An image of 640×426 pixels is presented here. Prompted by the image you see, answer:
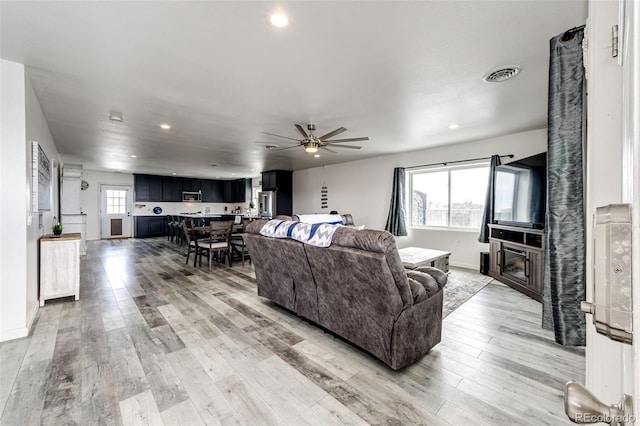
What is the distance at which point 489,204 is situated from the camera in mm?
4816

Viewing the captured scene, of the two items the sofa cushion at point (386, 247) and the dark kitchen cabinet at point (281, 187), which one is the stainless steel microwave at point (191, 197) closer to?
the dark kitchen cabinet at point (281, 187)

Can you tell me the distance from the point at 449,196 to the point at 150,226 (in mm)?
10150

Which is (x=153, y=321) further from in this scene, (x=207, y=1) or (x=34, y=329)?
(x=207, y=1)

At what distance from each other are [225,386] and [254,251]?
1.40 meters

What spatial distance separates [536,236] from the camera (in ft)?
12.2

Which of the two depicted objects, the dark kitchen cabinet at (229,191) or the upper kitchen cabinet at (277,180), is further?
the dark kitchen cabinet at (229,191)

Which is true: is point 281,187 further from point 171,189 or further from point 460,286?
point 460,286

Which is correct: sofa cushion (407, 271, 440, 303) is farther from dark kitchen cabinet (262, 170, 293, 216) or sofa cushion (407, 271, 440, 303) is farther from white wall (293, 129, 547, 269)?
dark kitchen cabinet (262, 170, 293, 216)

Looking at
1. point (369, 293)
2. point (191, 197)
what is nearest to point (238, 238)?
point (369, 293)

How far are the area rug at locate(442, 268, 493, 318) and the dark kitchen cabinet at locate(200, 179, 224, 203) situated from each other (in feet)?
33.1

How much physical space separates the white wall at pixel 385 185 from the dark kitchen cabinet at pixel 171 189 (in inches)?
201

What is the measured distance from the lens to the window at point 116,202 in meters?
9.61

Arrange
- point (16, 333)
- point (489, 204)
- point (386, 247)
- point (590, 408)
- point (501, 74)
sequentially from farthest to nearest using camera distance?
1. point (489, 204)
2. point (501, 74)
3. point (16, 333)
4. point (386, 247)
5. point (590, 408)

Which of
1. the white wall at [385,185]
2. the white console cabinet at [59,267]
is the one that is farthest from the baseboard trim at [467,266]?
the white console cabinet at [59,267]
